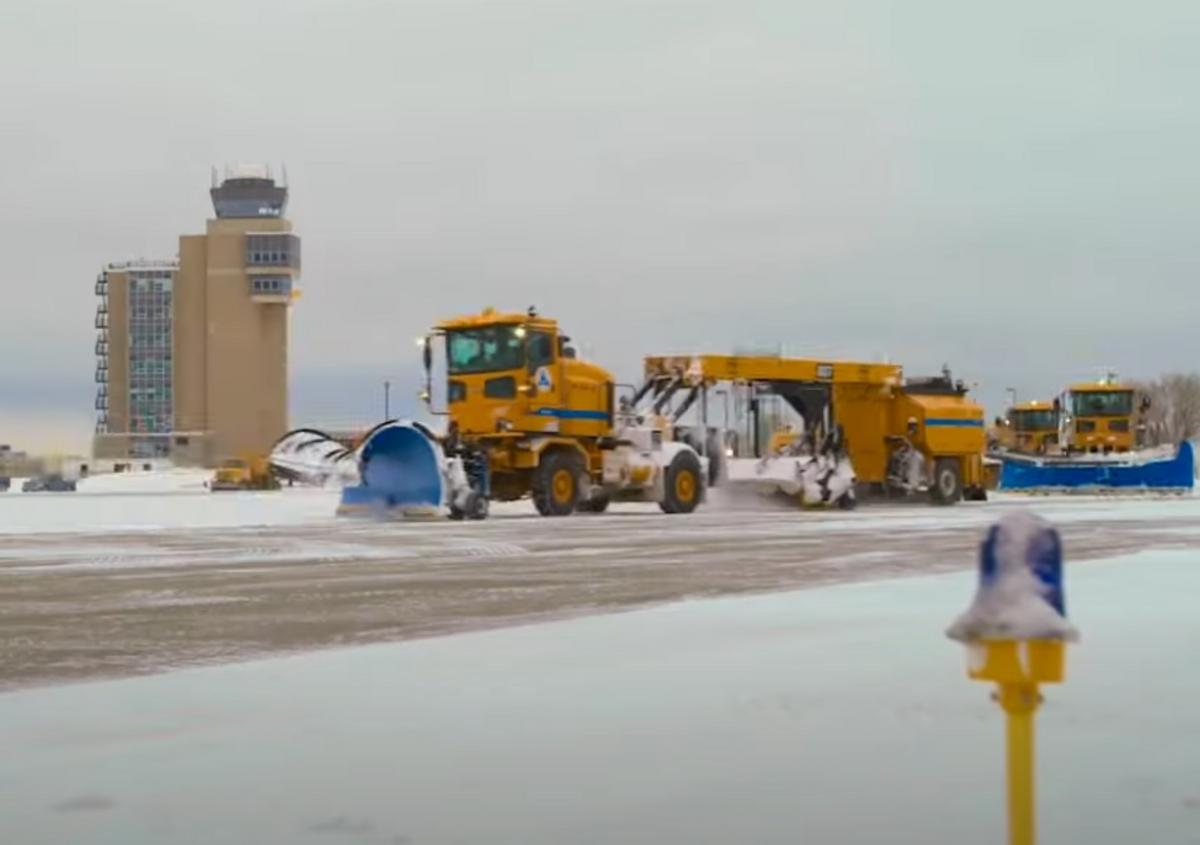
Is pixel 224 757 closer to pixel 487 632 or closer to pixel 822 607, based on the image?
pixel 487 632

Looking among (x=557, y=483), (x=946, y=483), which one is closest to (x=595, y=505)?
(x=557, y=483)

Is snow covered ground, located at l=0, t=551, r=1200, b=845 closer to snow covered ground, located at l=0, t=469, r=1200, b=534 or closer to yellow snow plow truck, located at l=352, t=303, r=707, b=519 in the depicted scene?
snow covered ground, located at l=0, t=469, r=1200, b=534

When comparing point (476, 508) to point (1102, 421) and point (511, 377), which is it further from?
point (1102, 421)

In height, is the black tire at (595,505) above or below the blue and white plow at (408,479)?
below

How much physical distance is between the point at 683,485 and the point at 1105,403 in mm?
19644

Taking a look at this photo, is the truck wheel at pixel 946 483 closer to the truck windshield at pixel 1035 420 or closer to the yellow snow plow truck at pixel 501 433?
the yellow snow plow truck at pixel 501 433

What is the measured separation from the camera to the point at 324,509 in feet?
81.6

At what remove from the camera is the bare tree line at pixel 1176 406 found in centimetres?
9969

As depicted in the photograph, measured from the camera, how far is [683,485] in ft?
82.9

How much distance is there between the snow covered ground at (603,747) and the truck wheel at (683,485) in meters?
18.0

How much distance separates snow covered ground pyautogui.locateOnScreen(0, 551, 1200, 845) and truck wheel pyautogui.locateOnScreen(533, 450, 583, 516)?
15.9 metres

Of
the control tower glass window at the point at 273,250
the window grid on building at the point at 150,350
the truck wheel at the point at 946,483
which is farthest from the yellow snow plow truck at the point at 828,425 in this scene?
the window grid on building at the point at 150,350

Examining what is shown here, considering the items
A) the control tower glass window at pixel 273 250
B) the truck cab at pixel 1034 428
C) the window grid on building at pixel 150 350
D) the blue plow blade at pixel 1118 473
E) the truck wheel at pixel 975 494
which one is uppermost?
the control tower glass window at pixel 273 250

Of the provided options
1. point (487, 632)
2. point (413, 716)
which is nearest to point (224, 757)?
point (413, 716)
